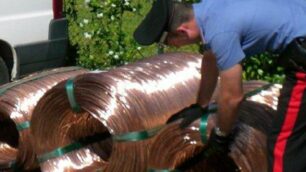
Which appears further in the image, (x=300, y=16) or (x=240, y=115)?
(x=240, y=115)

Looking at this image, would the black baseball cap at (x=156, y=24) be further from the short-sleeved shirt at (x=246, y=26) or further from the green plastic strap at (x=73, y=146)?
the green plastic strap at (x=73, y=146)

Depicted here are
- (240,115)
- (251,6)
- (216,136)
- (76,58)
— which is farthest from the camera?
(76,58)

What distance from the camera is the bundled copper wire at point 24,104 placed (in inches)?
219

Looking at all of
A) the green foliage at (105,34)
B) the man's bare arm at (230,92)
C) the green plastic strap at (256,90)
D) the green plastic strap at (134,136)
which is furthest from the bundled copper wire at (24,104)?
the man's bare arm at (230,92)

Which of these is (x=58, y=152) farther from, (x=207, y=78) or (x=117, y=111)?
(x=207, y=78)

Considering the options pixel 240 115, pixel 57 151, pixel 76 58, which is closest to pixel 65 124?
pixel 57 151

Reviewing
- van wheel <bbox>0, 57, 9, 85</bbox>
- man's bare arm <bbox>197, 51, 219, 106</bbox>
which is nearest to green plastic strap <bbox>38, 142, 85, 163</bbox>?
man's bare arm <bbox>197, 51, 219, 106</bbox>

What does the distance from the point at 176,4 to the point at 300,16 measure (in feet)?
2.21

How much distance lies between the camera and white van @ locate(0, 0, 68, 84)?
7023mm

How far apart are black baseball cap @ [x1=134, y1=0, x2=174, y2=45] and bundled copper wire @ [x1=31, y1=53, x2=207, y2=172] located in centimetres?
90

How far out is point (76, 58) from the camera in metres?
7.86

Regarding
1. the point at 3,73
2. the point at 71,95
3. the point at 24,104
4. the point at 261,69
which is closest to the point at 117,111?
the point at 71,95

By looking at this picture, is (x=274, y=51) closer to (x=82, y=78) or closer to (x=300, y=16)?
(x=300, y=16)

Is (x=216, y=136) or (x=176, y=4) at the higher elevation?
(x=176, y=4)
